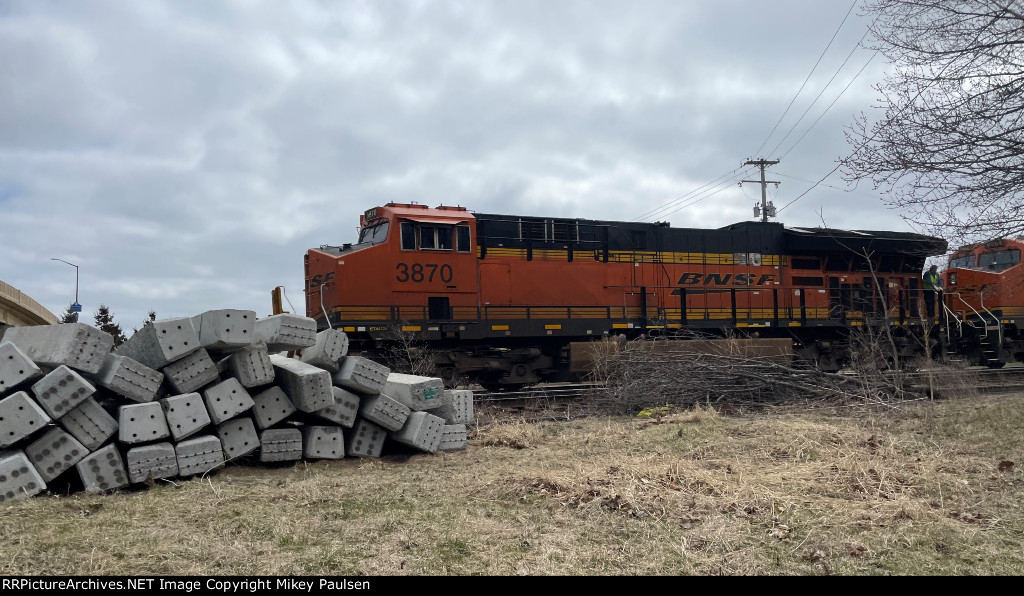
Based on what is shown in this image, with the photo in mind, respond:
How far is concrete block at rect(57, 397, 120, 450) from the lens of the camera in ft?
20.0

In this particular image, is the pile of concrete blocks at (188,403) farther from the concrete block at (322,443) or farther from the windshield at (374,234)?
the windshield at (374,234)

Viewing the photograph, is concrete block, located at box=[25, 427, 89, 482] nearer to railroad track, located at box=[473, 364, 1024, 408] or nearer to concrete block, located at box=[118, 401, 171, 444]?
concrete block, located at box=[118, 401, 171, 444]

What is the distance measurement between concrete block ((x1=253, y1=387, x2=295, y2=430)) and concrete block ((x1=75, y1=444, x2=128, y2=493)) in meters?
1.28

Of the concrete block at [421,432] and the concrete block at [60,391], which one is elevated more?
the concrete block at [60,391]

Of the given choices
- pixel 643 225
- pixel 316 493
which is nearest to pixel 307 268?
pixel 643 225

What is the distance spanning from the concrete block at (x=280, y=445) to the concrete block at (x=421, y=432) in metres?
1.09

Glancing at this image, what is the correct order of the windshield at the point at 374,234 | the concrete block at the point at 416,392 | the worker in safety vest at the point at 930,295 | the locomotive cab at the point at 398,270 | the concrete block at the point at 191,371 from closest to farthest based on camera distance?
1. the concrete block at the point at 191,371
2. the concrete block at the point at 416,392
3. the locomotive cab at the point at 398,270
4. the windshield at the point at 374,234
5. the worker in safety vest at the point at 930,295

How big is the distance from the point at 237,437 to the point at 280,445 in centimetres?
43

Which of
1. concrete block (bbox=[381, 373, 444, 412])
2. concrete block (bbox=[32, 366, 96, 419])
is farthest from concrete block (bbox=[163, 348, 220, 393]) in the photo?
concrete block (bbox=[381, 373, 444, 412])

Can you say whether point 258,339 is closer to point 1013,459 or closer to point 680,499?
point 680,499

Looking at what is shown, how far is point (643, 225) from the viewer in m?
16.0

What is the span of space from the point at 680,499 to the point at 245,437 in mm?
4270

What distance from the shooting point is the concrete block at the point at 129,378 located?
6.27 meters

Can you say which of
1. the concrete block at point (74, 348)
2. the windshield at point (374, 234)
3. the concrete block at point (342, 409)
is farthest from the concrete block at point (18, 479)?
the windshield at point (374, 234)
